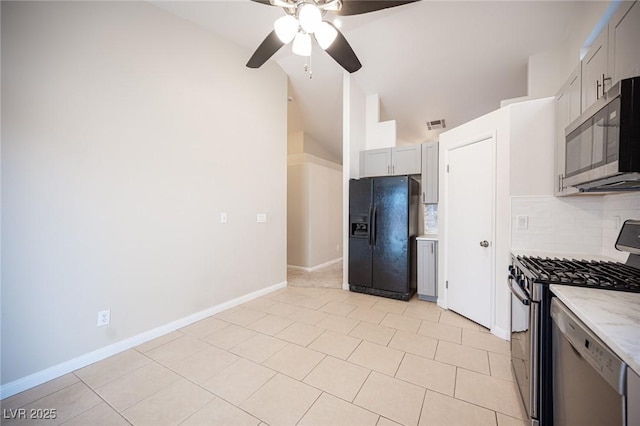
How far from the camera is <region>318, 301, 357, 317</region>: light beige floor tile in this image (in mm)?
3035

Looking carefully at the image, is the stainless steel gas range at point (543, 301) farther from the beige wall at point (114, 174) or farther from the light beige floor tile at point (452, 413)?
the beige wall at point (114, 174)

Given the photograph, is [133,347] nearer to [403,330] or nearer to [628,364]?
[403,330]

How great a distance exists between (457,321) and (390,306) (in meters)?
0.76

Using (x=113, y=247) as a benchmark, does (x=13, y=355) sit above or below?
below

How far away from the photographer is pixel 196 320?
278 centimetres

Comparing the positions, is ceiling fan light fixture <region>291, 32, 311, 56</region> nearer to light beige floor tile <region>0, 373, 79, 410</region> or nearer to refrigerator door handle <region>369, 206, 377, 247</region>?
refrigerator door handle <region>369, 206, 377, 247</region>

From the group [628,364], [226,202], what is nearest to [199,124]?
[226,202]

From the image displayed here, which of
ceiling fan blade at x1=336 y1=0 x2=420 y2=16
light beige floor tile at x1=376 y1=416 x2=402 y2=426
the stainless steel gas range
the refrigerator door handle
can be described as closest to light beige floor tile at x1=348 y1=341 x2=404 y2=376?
light beige floor tile at x1=376 y1=416 x2=402 y2=426

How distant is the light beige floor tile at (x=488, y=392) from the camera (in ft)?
5.11

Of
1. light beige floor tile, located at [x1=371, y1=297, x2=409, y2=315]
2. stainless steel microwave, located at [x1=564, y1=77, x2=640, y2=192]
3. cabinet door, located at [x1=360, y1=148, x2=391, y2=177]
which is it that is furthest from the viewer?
cabinet door, located at [x1=360, y1=148, x2=391, y2=177]

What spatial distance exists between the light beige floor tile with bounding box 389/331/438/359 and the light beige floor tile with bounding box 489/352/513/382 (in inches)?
16.5

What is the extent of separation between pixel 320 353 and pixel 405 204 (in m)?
2.12

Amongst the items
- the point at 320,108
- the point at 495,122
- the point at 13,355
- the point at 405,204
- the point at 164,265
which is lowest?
the point at 13,355

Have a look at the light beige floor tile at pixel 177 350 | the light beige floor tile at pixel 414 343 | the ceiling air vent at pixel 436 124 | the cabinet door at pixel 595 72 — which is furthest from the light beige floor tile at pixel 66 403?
the ceiling air vent at pixel 436 124
